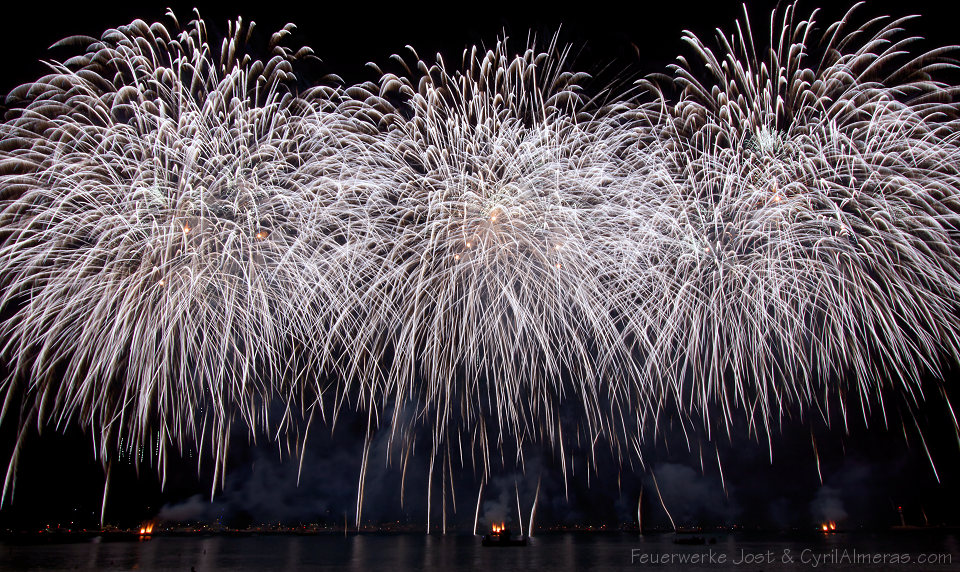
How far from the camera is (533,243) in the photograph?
56.5ft

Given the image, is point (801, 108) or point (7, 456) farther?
point (7, 456)

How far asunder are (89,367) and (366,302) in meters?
7.47

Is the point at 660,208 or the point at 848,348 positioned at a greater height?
the point at 660,208

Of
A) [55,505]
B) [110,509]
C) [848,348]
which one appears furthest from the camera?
[110,509]

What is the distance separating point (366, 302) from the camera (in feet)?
57.0

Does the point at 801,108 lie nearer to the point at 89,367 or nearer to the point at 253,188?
the point at 253,188

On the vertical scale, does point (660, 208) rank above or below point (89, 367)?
above

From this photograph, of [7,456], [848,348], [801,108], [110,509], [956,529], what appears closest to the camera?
[801,108]

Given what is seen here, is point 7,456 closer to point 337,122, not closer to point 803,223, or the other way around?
point 337,122

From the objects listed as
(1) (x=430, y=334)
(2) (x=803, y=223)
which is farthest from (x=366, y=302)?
(2) (x=803, y=223)

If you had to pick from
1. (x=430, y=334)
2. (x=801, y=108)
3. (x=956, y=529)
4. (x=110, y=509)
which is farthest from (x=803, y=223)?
(x=956, y=529)

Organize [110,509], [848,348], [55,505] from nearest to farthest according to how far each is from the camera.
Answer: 1. [848,348]
2. [55,505]
3. [110,509]

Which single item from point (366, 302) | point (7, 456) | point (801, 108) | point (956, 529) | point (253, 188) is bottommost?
point (956, 529)

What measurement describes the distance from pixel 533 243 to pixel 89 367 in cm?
1209
